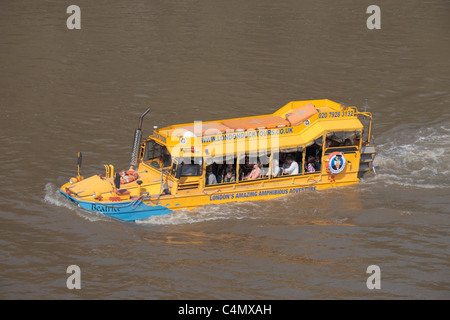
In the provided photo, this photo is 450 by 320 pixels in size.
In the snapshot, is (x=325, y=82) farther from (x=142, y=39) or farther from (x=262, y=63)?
(x=142, y=39)

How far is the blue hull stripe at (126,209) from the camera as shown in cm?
1725

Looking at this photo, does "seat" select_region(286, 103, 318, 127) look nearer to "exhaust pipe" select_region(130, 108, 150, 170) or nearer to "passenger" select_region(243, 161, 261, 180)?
"passenger" select_region(243, 161, 261, 180)

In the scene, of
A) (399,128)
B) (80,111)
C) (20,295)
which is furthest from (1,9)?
(20,295)

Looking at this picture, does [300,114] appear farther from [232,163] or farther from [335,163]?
[232,163]

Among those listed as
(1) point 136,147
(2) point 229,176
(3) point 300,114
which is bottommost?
(2) point 229,176

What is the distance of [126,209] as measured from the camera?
1736 cm

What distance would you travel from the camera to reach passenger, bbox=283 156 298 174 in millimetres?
19266

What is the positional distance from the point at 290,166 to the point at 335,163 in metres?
1.40

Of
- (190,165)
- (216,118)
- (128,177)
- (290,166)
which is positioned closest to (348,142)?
(290,166)

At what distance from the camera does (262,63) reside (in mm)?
32500

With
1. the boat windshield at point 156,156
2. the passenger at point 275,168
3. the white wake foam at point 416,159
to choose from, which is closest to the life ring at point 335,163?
the passenger at point 275,168

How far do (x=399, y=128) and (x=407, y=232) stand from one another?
845cm

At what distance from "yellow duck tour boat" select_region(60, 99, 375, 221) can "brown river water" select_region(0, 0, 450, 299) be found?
1.48 ft

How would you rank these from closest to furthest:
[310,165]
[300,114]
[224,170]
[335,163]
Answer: [224,170] < [335,163] < [310,165] < [300,114]
